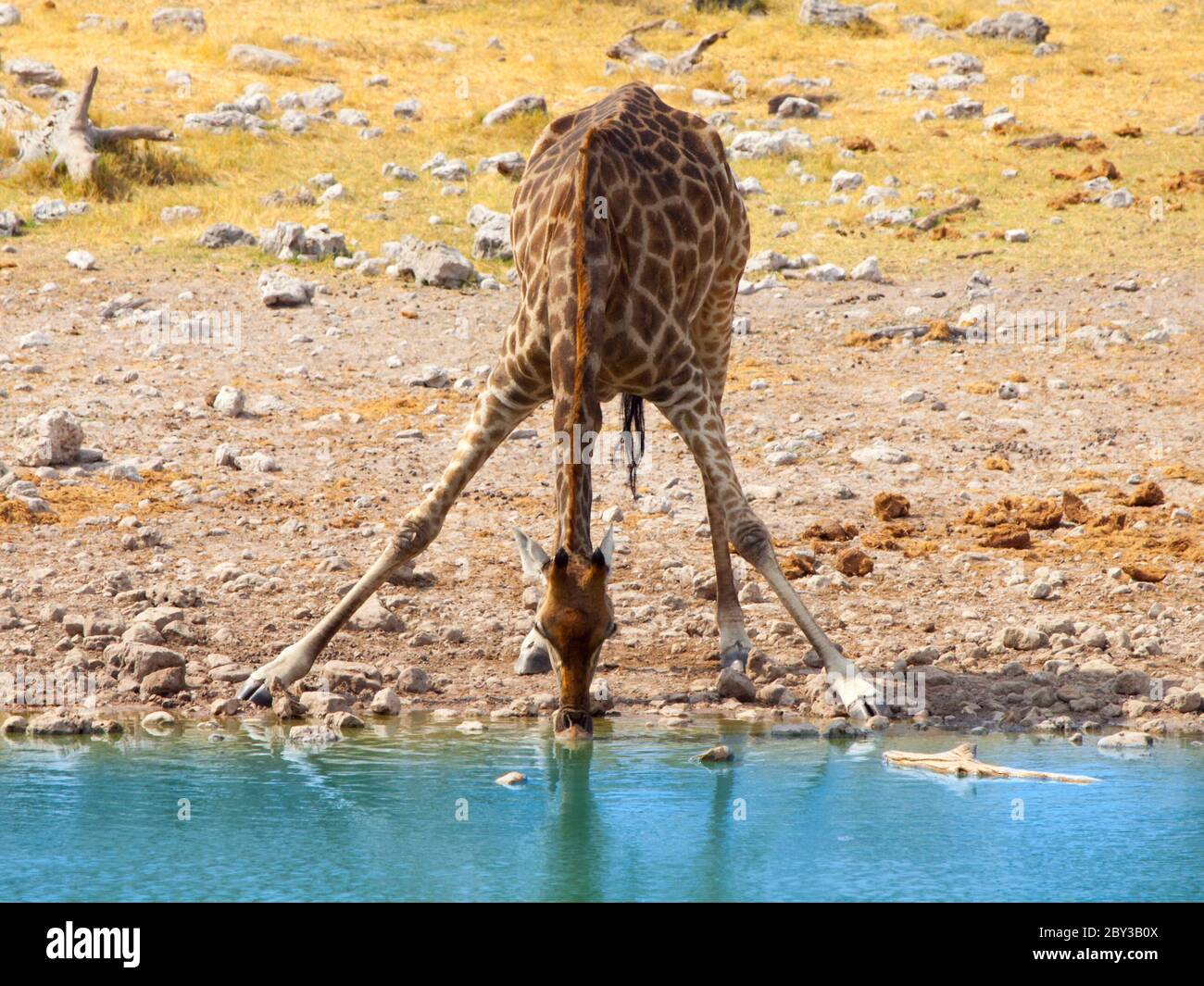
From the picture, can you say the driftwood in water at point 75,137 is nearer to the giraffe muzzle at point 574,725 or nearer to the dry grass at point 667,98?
the dry grass at point 667,98

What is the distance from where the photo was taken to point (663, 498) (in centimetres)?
1055

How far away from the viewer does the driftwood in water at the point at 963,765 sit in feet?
20.6

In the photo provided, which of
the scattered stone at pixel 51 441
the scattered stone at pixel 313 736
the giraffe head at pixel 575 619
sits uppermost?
the scattered stone at pixel 51 441

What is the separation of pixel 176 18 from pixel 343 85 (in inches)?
186

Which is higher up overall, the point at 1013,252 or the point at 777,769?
the point at 1013,252

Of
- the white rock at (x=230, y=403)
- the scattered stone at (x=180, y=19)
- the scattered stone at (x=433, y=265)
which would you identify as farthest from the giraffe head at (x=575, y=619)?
the scattered stone at (x=180, y=19)

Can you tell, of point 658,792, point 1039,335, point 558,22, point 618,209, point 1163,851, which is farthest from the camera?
point 558,22

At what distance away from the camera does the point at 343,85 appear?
23.8 meters

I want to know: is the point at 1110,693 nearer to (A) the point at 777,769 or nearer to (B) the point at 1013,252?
(A) the point at 777,769

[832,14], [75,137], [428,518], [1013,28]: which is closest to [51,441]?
[428,518]

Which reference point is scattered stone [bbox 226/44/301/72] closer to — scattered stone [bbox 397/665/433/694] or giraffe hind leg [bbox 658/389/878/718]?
scattered stone [bbox 397/665/433/694]

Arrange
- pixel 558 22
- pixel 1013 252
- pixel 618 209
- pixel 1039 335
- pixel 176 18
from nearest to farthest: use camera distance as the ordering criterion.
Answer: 1. pixel 618 209
2. pixel 1039 335
3. pixel 1013 252
4. pixel 176 18
5. pixel 558 22

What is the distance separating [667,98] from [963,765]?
61.6ft

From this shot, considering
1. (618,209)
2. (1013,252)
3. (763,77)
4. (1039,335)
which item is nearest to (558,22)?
(763,77)
